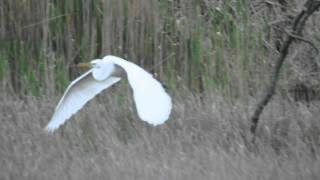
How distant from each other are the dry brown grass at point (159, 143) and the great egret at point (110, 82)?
256 mm

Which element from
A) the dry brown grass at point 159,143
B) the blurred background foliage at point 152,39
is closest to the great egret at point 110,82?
the dry brown grass at point 159,143

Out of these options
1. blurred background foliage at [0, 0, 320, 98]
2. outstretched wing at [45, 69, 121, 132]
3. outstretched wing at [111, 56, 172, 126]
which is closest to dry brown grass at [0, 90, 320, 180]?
outstretched wing at [45, 69, 121, 132]

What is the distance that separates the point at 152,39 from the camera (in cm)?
839

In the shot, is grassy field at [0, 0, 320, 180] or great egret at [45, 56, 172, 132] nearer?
great egret at [45, 56, 172, 132]

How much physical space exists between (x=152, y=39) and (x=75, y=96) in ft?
6.25

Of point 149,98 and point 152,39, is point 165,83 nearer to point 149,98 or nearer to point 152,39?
point 152,39

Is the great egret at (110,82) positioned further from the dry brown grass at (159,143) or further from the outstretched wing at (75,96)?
the dry brown grass at (159,143)

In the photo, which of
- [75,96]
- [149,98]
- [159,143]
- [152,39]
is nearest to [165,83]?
[152,39]

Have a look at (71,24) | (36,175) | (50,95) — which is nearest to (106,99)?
(50,95)

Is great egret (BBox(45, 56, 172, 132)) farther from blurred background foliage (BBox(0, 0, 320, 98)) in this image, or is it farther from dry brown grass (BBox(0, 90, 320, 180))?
blurred background foliage (BBox(0, 0, 320, 98))

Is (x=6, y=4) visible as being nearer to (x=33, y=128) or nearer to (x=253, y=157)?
(x=33, y=128)

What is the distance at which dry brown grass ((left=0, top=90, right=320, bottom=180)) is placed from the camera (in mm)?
5629

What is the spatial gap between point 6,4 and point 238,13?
2.32m

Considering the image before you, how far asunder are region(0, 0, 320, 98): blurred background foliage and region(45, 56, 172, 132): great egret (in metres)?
1.36
